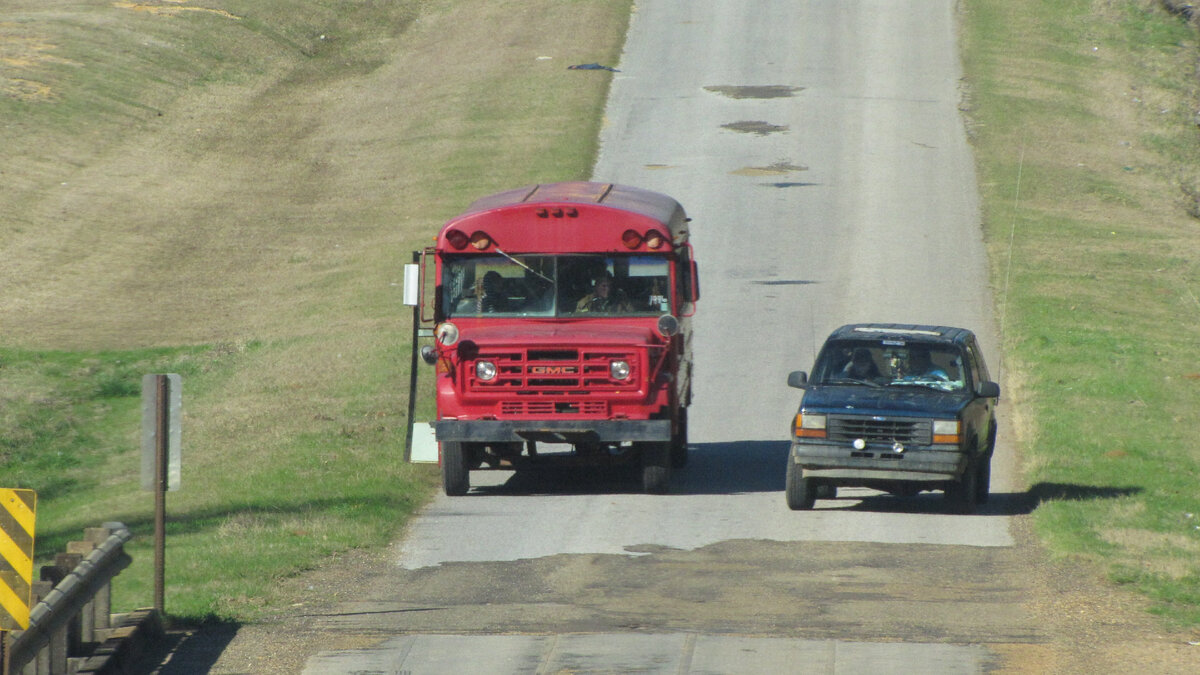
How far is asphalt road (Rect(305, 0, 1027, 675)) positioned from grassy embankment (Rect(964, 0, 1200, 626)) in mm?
743

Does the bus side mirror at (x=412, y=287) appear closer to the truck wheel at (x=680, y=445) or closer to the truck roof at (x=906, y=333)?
the truck wheel at (x=680, y=445)

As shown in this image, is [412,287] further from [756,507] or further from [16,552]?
[16,552]

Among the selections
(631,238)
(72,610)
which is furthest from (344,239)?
(72,610)

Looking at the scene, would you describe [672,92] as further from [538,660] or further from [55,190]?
[538,660]

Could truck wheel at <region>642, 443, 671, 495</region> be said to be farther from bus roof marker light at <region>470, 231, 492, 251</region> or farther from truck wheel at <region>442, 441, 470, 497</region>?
bus roof marker light at <region>470, 231, 492, 251</region>

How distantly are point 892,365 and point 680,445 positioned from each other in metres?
2.78

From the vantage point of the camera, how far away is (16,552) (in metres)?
8.22

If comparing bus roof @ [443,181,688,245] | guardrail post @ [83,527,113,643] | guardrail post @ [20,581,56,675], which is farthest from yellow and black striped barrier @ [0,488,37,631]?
bus roof @ [443,181,688,245]

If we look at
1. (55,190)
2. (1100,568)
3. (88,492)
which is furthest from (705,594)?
(55,190)

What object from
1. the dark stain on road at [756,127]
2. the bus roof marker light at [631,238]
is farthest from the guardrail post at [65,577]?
the dark stain on road at [756,127]

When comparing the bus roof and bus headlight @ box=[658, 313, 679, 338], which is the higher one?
the bus roof

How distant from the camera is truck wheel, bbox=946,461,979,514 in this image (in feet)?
50.0

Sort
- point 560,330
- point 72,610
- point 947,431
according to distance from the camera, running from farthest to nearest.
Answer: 1. point 560,330
2. point 947,431
3. point 72,610

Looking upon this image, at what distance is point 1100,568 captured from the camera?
12938mm
